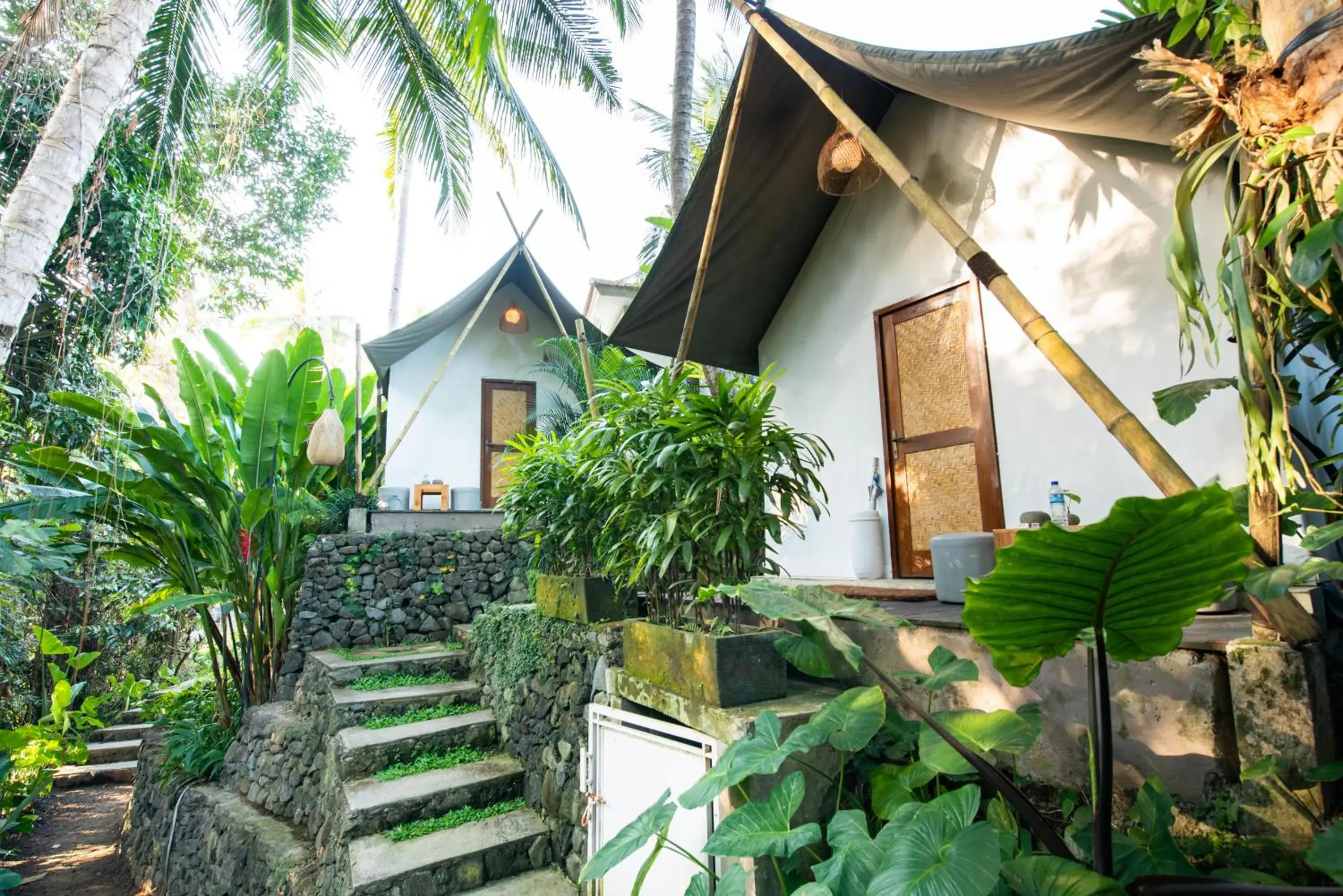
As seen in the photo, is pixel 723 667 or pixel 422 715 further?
pixel 422 715

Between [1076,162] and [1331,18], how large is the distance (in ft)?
8.21

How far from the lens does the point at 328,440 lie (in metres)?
5.94

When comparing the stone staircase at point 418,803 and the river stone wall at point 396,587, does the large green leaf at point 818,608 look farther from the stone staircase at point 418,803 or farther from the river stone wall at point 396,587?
the river stone wall at point 396,587

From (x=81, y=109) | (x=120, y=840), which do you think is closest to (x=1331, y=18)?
(x=81, y=109)

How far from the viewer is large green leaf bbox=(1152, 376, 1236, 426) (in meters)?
1.84

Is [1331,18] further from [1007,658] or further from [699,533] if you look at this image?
[699,533]

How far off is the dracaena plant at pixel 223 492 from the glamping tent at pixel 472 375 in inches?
A: 96.9

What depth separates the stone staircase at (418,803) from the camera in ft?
10.5

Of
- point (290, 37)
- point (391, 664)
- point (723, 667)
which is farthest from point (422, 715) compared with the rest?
point (290, 37)

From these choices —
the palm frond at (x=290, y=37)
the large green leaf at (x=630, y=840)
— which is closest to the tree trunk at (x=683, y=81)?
the palm frond at (x=290, y=37)

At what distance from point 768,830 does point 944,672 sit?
2.21 feet

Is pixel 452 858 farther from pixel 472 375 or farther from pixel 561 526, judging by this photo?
pixel 472 375

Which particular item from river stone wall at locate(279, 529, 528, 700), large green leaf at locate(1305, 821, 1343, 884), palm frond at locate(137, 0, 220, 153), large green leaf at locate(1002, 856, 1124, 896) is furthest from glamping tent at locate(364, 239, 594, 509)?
large green leaf at locate(1305, 821, 1343, 884)

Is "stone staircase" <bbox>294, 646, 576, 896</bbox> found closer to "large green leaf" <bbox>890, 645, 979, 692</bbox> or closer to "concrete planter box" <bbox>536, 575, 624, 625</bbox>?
"concrete planter box" <bbox>536, 575, 624, 625</bbox>
